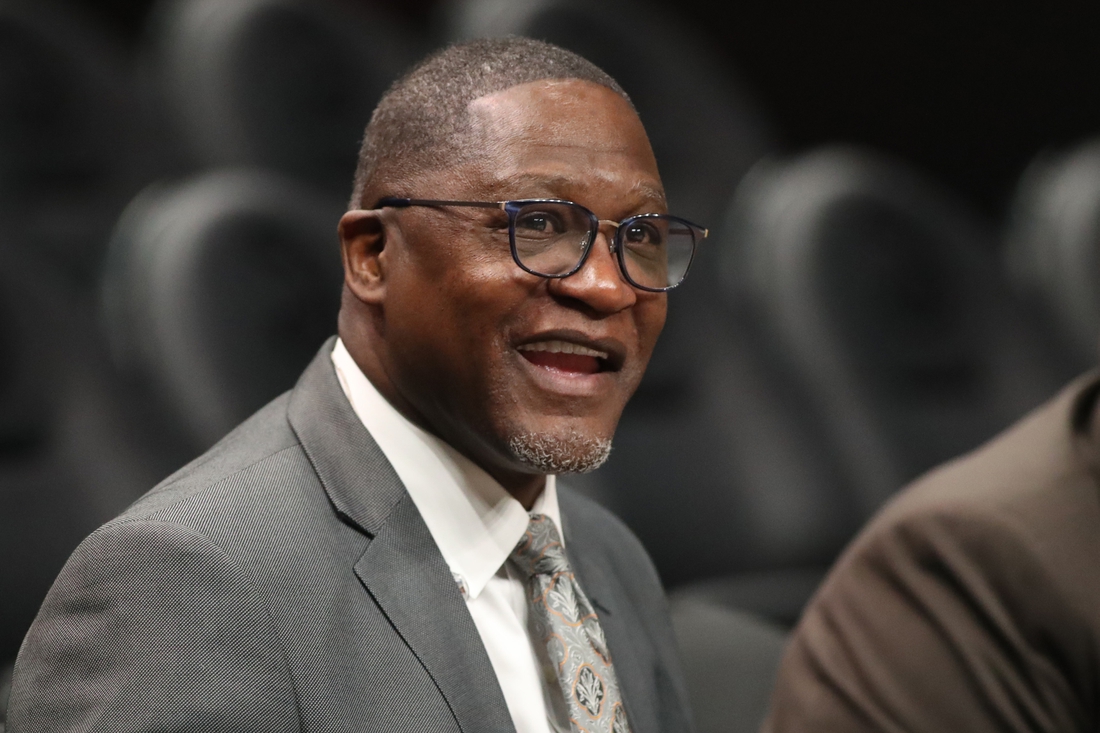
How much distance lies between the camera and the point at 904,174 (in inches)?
94.1

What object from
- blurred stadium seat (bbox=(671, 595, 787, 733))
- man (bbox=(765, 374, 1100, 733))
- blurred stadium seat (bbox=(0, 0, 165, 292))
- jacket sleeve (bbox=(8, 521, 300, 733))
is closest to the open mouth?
jacket sleeve (bbox=(8, 521, 300, 733))

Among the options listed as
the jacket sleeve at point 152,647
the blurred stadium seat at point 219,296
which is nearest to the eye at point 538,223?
the jacket sleeve at point 152,647

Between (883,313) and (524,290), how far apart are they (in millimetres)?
1525

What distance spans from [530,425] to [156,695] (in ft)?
0.82

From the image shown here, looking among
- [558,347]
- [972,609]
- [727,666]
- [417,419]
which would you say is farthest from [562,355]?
[727,666]

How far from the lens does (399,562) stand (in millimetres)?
761

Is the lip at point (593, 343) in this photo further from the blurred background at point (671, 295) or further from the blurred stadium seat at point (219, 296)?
the blurred stadium seat at point (219, 296)

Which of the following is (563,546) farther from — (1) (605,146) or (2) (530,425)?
(1) (605,146)

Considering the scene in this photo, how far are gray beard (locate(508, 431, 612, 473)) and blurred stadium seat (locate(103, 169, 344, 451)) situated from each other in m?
0.81

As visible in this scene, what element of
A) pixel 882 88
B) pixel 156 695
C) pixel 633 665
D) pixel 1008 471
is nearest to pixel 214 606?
pixel 156 695

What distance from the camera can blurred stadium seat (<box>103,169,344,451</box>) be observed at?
4.95ft

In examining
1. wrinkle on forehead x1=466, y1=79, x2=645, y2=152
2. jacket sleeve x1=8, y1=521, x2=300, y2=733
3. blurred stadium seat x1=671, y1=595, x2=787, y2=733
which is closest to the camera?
jacket sleeve x1=8, y1=521, x2=300, y2=733

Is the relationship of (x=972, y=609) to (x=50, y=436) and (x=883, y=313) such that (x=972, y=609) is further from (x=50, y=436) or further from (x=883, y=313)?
(x=883, y=313)

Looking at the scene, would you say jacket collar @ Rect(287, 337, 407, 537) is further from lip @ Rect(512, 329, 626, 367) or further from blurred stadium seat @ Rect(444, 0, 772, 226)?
blurred stadium seat @ Rect(444, 0, 772, 226)
